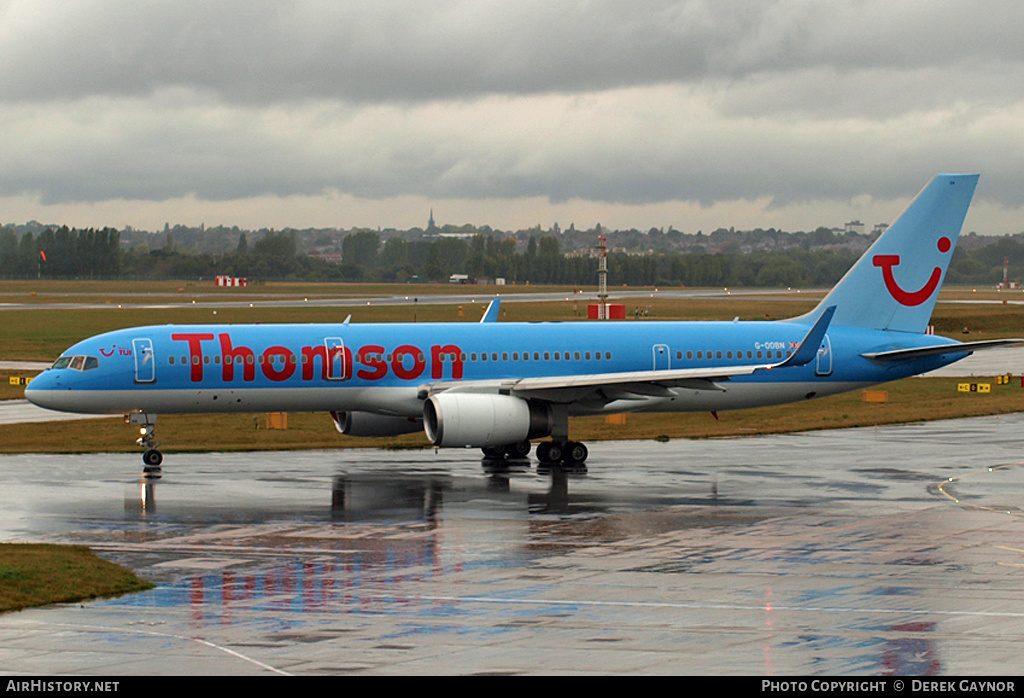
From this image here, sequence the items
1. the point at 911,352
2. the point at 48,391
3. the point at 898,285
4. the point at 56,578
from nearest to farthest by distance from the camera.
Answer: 1. the point at 56,578
2. the point at 48,391
3. the point at 911,352
4. the point at 898,285

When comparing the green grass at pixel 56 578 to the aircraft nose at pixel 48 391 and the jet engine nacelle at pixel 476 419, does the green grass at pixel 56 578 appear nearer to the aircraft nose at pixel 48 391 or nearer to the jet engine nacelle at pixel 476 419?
the jet engine nacelle at pixel 476 419

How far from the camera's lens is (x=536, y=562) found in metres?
26.0

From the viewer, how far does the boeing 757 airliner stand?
39.8 meters

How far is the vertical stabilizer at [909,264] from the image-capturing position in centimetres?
4650

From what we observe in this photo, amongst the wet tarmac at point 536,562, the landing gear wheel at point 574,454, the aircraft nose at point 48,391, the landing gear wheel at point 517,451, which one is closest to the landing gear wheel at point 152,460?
the wet tarmac at point 536,562

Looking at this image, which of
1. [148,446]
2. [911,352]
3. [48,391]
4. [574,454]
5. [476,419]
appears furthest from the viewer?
[911,352]

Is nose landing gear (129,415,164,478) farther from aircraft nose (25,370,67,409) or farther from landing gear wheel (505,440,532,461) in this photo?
landing gear wheel (505,440,532,461)

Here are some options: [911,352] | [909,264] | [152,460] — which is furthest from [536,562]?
[909,264]

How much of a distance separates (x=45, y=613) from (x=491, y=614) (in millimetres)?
7299

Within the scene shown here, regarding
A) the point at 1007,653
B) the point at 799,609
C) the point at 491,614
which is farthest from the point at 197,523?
the point at 1007,653

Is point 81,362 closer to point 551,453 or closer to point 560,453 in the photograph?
point 551,453

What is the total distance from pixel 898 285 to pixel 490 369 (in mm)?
15393

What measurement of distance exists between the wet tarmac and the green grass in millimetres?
585

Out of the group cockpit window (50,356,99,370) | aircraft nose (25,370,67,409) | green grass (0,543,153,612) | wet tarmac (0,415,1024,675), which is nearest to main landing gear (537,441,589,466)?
wet tarmac (0,415,1024,675)
